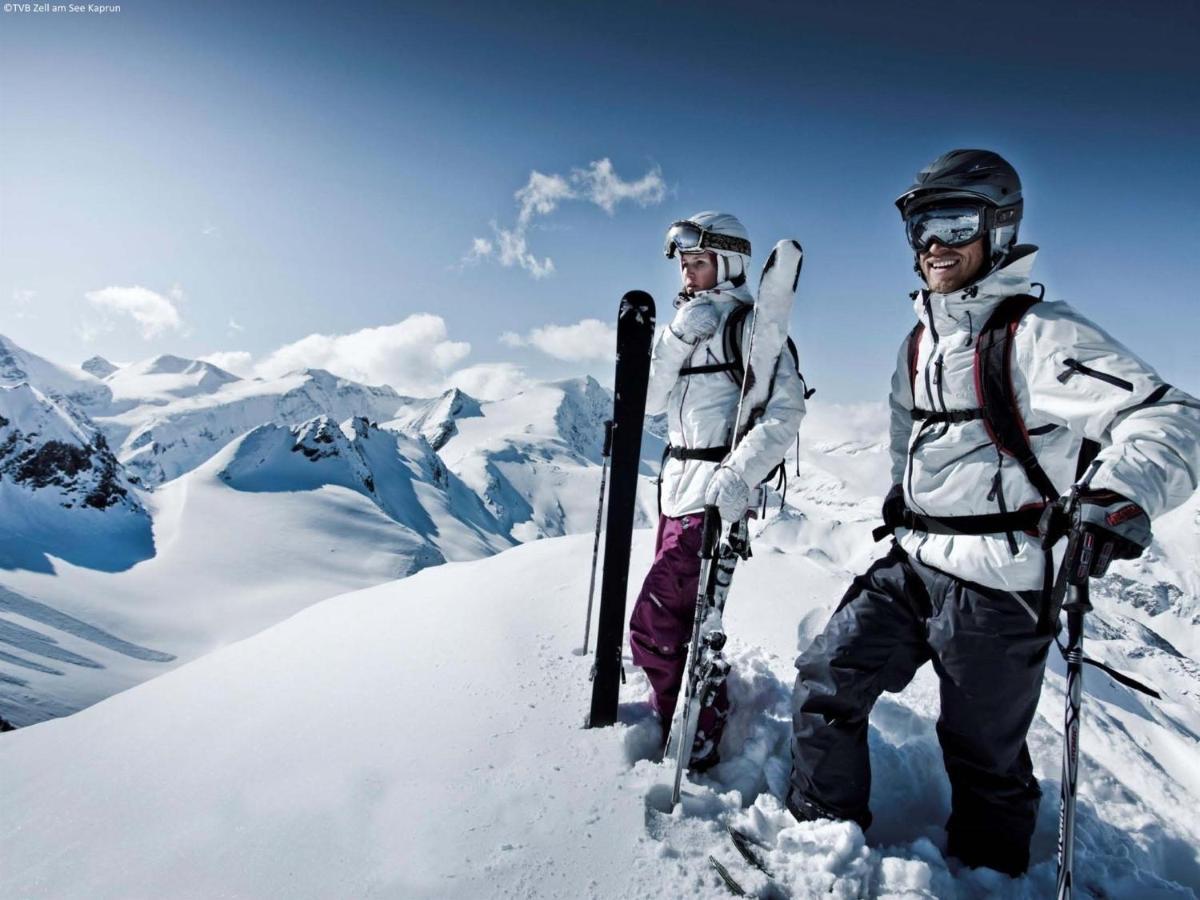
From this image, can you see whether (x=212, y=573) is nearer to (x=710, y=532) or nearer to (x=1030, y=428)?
(x=710, y=532)

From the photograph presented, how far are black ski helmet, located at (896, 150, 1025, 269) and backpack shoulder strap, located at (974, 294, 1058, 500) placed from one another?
32 centimetres

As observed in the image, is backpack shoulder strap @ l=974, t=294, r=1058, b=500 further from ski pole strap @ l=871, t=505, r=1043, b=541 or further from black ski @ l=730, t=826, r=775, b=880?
black ski @ l=730, t=826, r=775, b=880

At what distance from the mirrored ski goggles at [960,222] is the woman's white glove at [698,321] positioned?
1.37 m

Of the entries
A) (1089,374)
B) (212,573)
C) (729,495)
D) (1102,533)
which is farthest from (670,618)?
(212,573)

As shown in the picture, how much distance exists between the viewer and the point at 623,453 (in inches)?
163

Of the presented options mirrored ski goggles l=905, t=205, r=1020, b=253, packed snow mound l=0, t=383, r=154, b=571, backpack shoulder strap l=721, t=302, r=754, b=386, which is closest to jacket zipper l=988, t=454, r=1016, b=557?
mirrored ski goggles l=905, t=205, r=1020, b=253

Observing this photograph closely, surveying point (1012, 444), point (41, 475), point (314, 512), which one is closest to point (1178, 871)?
point (1012, 444)

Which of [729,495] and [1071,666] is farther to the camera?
[729,495]

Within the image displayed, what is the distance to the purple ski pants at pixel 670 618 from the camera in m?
3.90

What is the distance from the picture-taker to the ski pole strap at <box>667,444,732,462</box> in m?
4.02

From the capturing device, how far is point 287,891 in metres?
2.49

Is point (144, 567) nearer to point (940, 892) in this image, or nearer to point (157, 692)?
point (157, 692)

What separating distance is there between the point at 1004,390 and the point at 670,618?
224 centimetres

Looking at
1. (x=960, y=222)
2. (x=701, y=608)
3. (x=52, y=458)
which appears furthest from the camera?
(x=52, y=458)
